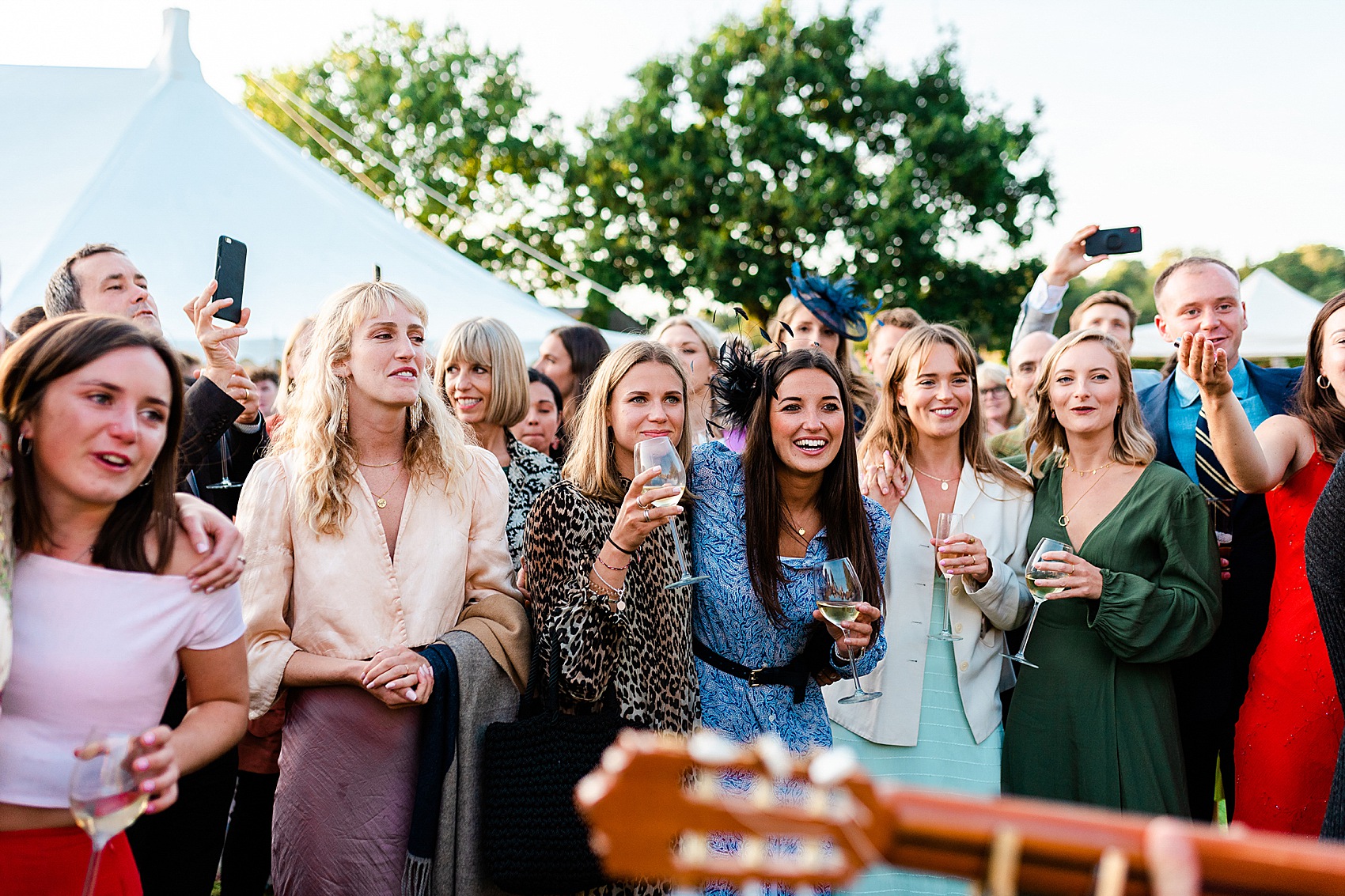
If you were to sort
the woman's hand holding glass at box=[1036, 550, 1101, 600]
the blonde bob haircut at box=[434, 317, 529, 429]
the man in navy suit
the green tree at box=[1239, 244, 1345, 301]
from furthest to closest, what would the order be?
the green tree at box=[1239, 244, 1345, 301] < the blonde bob haircut at box=[434, 317, 529, 429] < the man in navy suit < the woman's hand holding glass at box=[1036, 550, 1101, 600]

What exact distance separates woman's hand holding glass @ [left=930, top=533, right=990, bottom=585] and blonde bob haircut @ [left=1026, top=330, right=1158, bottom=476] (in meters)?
0.87

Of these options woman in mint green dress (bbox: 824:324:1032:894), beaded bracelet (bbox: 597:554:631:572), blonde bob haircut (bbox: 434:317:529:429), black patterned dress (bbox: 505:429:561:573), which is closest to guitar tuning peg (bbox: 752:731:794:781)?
beaded bracelet (bbox: 597:554:631:572)

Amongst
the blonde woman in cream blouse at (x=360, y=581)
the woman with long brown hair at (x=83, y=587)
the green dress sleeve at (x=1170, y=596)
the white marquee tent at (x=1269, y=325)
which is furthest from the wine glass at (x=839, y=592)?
the white marquee tent at (x=1269, y=325)

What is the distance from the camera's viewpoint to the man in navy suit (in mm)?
3953

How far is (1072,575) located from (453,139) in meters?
27.1

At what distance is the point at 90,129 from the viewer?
8.54m

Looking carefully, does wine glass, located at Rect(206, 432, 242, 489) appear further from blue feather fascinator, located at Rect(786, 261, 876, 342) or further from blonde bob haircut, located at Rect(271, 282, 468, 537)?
blue feather fascinator, located at Rect(786, 261, 876, 342)

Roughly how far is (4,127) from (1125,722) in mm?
9339

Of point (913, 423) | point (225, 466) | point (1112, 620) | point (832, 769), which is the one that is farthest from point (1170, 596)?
point (225, 466)

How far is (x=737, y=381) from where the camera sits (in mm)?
3824

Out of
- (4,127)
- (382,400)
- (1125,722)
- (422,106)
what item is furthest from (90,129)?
(422,106)

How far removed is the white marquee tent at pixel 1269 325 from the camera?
1906 centimetres

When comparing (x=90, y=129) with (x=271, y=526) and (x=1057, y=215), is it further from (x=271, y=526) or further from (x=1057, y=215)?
(x=1057, y=215)

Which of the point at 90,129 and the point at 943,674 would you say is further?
the point at 90,129
